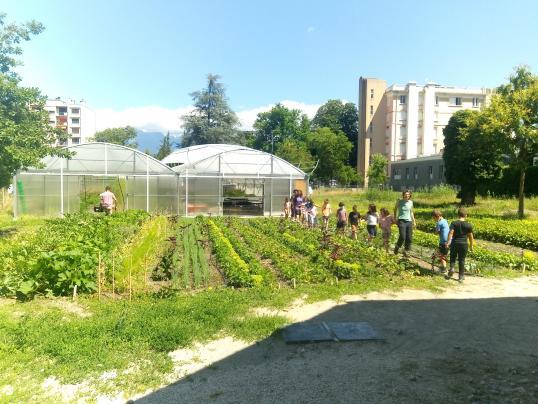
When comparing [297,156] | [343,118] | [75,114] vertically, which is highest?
[75,114]

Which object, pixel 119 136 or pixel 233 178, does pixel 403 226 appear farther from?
pixel 119 136

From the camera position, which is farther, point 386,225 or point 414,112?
point 414,112

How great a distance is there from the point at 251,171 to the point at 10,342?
20.1m

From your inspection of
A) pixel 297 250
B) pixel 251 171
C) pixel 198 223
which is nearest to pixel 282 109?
pixel 251 171

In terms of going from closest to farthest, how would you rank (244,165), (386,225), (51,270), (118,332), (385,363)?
1. (385,363)
2. (118,332)
3. (51,270)
4. (386,225)
5. (244,165)

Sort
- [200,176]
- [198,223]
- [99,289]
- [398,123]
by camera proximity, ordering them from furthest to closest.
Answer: [398,123]
[200,176]
[198,223]
[99,289]

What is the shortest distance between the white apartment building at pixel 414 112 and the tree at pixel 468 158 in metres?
32.8

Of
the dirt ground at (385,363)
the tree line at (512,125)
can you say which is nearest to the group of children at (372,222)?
the dirt ground at (385,363)

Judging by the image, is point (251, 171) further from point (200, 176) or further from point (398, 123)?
point (398, 123)

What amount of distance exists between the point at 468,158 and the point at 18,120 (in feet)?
77.4

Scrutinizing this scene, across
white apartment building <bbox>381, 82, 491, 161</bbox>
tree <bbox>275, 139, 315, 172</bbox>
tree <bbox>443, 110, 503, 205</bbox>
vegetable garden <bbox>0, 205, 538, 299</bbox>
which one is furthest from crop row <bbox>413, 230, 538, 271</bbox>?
white apartment building <bbox>381, 82, 491, 161</bbox>

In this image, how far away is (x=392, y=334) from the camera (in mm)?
6277

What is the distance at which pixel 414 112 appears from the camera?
197ft

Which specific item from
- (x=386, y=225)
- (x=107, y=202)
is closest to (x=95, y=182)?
(x=107, y=202)
